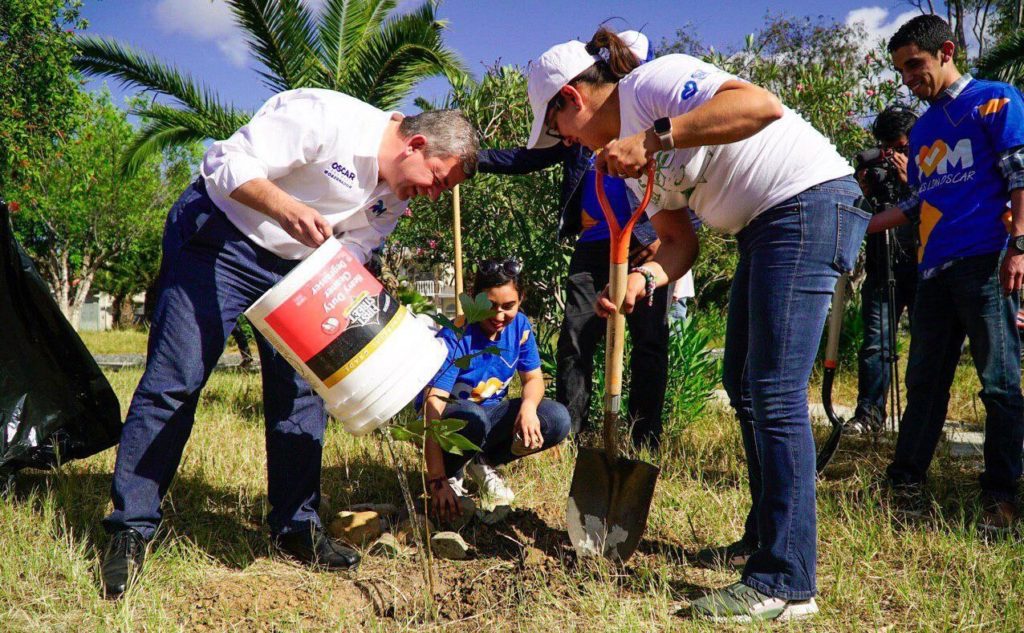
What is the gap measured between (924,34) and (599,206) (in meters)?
1.51

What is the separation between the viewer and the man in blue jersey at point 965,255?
2867 mm

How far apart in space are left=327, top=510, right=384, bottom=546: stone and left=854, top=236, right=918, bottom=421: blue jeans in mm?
3127

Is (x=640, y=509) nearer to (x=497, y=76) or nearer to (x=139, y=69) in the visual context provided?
(x=497, y=76)

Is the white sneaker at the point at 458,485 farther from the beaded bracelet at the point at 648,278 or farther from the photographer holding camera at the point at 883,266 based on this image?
the photographer holding camera at the point at 883,266

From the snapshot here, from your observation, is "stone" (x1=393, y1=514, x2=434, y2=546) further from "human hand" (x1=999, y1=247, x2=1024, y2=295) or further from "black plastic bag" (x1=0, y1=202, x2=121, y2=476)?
"human hand" (x1=999, y1=247, x2=1024, y2=295)

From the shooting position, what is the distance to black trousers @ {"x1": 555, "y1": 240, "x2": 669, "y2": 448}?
378cm

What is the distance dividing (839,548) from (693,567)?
1.57 feet

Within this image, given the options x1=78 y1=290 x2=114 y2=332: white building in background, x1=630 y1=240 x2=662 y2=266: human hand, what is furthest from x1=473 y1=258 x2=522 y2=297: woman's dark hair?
x1=78 y1=290 x2=114 y2=332: white building in background

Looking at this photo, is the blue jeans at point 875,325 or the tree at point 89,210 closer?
the blue jeans at point 875,325

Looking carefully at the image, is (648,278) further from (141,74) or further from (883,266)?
(141,74)

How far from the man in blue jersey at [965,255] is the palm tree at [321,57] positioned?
5.87 metres

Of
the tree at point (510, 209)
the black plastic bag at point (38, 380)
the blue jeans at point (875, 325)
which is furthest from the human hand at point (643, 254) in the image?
the black plastic bag at point (38, 380)

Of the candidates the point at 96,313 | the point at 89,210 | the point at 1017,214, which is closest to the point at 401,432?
the point at 1017,214

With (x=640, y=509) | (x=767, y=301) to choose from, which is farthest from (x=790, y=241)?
(x=640, y=509)
